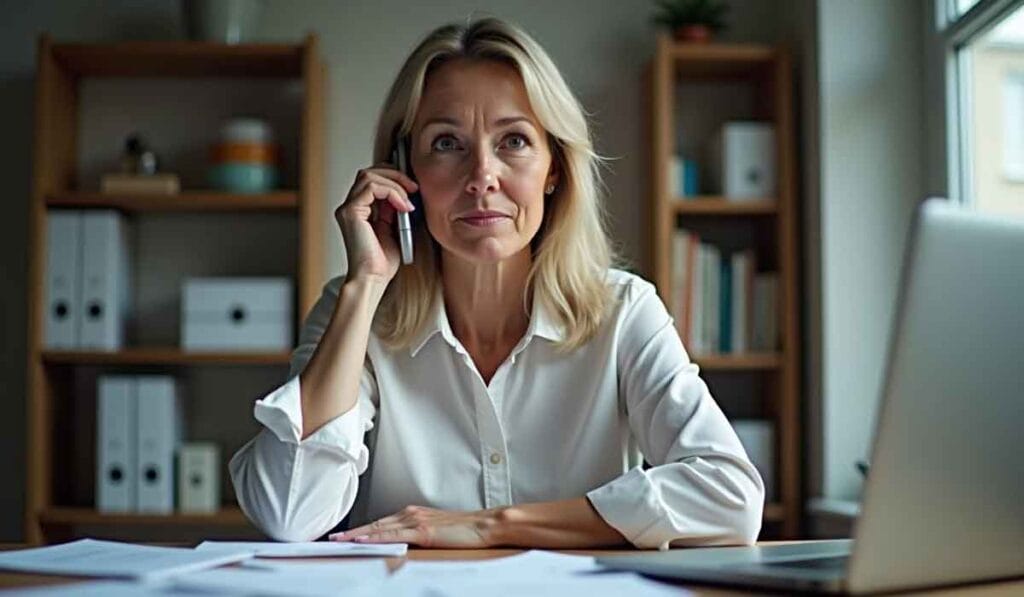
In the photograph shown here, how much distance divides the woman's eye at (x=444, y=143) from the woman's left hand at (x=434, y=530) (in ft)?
1.91

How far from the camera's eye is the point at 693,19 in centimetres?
354

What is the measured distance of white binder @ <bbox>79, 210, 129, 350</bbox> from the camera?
341cm

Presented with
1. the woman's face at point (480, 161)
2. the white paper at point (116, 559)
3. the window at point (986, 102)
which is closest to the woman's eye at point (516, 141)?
the woman's face at point (480, 161)

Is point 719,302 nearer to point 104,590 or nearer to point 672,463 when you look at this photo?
point 672,463

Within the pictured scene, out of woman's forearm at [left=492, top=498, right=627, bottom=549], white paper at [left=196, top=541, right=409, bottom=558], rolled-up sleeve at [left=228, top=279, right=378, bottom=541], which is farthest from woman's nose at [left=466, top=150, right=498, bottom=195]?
white paper at [left=196, top=541, right=409, bottom=558]

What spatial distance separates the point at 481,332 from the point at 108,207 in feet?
6.11

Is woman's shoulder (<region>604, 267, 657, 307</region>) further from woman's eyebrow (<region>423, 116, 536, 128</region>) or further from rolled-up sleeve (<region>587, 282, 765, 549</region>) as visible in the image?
woman's eyebrow (<region>423, 116, 536, 128</region>)

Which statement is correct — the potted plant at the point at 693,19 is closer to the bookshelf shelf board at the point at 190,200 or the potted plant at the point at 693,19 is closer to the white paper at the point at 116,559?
the bookshelf shelf board at the point at 190,200

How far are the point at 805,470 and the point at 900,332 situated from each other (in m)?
2.60

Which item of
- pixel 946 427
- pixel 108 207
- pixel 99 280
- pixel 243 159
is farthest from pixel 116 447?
pixel 946 427

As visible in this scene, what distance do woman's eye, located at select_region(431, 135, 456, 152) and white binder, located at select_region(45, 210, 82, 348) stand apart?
184 cm

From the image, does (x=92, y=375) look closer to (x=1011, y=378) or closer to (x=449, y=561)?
(x=449, y=561)

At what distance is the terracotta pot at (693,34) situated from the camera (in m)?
3.51

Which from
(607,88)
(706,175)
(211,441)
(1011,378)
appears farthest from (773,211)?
(1011,378)
